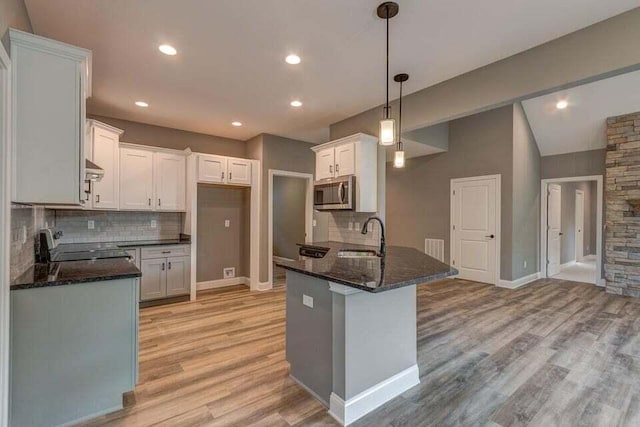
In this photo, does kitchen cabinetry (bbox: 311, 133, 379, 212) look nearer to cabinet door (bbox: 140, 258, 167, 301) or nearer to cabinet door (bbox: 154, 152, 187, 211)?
cabinet door (bbox: 154, 152, 187, 211)

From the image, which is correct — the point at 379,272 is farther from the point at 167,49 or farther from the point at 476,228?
the point at 476,228

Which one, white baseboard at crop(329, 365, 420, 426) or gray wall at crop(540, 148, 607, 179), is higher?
gray wall at crop(540, 148, 607, 179)

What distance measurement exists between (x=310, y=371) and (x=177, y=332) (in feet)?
6.34

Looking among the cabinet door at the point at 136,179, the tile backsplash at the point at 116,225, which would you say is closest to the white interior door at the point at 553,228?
the tile backsplash at the point at 116,225

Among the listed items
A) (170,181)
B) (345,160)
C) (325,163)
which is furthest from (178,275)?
(345,160)

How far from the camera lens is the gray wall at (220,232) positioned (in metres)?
5.27

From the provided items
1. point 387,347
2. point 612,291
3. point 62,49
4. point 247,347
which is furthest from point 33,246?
point 612,291

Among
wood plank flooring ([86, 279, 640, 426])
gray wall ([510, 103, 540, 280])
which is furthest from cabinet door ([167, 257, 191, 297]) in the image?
gray wall ([510, 103, 540, 280])

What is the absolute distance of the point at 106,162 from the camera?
3.98m

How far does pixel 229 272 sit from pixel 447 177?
4.84 metres

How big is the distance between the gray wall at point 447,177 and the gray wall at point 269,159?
2.55 metres

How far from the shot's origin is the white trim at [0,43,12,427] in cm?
157

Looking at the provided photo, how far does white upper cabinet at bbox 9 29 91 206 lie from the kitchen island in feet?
5.14

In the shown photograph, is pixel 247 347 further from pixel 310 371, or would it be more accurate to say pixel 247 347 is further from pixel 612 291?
pixel 612 291
